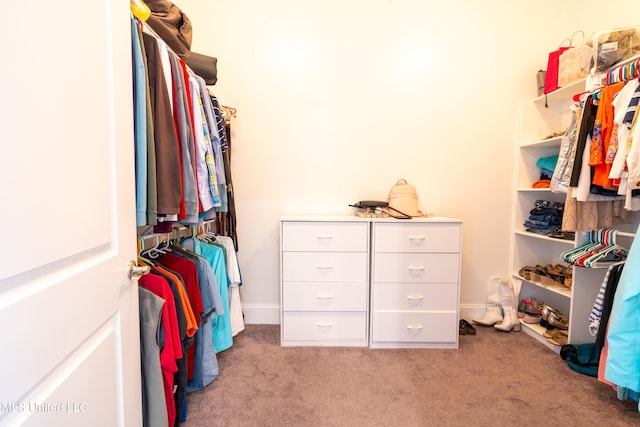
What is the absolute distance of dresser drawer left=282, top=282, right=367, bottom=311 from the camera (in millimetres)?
1958

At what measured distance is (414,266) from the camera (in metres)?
1.94

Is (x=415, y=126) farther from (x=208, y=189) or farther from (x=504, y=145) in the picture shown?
(x=208, y=189)

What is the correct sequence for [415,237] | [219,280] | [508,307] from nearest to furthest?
[219,280] < [415,237] < [508,307]

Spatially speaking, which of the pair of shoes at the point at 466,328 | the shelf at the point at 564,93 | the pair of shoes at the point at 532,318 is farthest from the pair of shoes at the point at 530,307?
the shelf at the point at 564,93

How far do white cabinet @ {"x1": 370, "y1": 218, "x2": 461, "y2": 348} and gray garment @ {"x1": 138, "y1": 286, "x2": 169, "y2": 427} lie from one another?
1.33 m

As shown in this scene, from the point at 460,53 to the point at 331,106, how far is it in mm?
1134

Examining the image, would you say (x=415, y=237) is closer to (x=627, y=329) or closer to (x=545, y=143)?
(x=627, y=329)

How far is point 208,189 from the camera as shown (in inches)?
54.5

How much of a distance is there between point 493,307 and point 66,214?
2742 millimetres

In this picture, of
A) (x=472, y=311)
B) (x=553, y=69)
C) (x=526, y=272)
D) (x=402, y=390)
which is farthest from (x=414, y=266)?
(x=553, y=69)

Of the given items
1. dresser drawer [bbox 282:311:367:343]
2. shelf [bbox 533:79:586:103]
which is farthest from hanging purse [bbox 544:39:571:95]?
dresser drawer [bbox 282:311:367:343]

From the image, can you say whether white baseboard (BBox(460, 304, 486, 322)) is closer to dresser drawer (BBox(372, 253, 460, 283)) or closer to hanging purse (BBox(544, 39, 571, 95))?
dresser drawer (BBox(372, 253, 460, 283))

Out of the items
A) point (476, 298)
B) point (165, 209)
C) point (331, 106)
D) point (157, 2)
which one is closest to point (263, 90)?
point (331, 106)

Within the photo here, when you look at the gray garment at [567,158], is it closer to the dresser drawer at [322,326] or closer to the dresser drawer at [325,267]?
the dresser drawer at [325,267]
